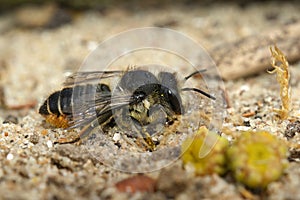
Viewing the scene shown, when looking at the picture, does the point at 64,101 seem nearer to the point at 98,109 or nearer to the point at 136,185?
the point at 98,109

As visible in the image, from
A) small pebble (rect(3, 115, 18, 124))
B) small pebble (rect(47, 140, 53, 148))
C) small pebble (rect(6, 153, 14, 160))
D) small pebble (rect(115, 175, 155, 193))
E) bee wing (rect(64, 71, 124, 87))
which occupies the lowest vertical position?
small pebble (rect(115, 175, 155, 193))

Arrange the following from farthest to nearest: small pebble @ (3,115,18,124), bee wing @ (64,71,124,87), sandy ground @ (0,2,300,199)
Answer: small pebble @ (3,115,18,124), bee wing @ (64,71,124,87), sandy ground @ (0,2,300,199)

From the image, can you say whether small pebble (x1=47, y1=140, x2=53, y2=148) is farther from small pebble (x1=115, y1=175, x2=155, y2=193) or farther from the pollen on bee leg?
small pebble (x1=115, y1=175, x2=155, y2=193)

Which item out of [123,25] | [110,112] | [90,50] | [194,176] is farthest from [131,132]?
[123,25]

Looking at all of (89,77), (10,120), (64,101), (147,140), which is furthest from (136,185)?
(10,120)

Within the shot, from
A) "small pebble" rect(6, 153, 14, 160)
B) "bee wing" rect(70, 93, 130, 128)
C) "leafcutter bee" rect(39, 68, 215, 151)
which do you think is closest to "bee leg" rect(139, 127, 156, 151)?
"leafcutter bee" rect(39, 68, 215, 151)
